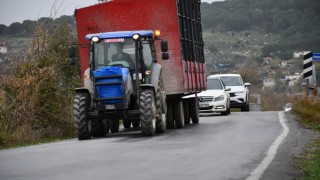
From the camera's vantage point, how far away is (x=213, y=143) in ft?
58.9

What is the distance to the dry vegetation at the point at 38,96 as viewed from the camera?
23.9 m

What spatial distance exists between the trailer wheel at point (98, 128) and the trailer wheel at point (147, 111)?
1782mm

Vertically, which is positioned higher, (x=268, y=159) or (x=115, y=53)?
(x=115, y=53)

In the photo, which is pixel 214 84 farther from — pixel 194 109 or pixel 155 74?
pixel 155 74

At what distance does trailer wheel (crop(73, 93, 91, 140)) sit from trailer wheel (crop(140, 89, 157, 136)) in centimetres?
145

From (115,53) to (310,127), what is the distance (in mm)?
6422

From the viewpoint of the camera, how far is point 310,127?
24500 mm

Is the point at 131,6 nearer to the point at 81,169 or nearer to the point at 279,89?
the point at 81,169

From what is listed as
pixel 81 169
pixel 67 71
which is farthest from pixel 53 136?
pixel 81 169

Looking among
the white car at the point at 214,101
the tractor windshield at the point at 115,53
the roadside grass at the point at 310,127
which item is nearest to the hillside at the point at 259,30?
the white car at the point at 214,101

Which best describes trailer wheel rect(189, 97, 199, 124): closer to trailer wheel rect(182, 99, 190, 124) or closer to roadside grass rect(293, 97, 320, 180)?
trailer wheel rect(182, 99, 190, 124)

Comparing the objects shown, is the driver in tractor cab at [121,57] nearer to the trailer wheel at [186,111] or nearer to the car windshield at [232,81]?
the trailer wheel at [186,111]

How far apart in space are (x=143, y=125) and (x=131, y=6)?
13.8 feet

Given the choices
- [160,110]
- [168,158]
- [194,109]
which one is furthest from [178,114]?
[168,158]
